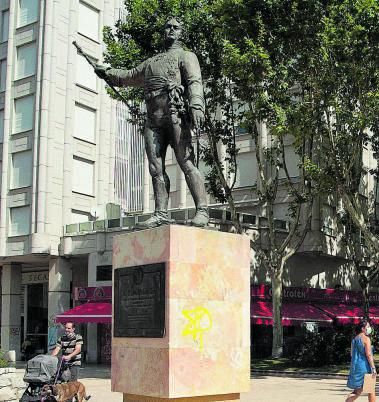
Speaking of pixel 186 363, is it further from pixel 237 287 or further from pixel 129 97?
pixel 129 97

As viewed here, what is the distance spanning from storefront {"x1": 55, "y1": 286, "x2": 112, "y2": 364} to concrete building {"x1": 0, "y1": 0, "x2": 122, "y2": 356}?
209cm

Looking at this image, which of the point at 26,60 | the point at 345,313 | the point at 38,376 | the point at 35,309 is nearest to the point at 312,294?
the point at 345,313

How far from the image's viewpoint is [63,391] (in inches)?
477

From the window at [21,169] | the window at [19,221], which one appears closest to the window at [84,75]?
the window at [21,169]

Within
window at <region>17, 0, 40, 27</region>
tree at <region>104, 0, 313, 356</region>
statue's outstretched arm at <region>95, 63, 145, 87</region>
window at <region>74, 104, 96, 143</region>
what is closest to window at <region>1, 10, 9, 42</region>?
window at <region>17, 0, 40, 27</region>

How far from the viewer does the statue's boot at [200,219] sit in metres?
9.70

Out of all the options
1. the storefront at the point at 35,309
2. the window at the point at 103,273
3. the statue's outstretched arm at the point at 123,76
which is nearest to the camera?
the statue's outstretched arm at the point at 123,76

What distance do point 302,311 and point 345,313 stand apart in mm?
2801

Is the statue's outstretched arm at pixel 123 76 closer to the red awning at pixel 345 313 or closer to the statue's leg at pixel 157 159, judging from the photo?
the statue's leg at pixel 157 159

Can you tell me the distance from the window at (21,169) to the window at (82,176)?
90.9 inches

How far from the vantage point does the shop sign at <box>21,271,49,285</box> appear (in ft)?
130

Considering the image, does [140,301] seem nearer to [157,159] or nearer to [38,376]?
[157,159]

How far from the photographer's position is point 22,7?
1490 inches

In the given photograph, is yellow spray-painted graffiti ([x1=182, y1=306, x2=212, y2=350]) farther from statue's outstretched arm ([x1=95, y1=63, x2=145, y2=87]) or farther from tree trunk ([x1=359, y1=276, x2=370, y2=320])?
tree trunk ([x1=359, y1=276, x2=370, y2=320])
